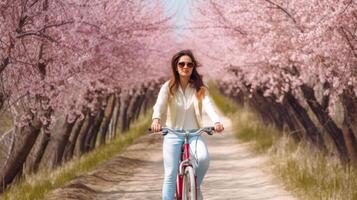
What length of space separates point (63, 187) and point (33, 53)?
7.06 ft

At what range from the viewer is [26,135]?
12688 mm

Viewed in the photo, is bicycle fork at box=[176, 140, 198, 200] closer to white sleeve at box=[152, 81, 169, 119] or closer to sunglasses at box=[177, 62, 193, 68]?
white sleeve at box=[152, 81, 169, 119]

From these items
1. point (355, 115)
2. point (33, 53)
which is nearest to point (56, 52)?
point (33, 53)

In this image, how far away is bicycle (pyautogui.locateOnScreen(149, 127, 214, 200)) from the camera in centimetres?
652

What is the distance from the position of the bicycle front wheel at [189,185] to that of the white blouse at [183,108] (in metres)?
0.46

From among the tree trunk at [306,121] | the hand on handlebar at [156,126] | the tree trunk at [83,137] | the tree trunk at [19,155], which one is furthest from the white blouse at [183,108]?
the tree trunk at [83,137]

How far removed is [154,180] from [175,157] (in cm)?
705

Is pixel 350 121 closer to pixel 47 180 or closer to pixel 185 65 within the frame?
pixel 47 180

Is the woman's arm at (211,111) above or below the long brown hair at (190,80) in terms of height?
below

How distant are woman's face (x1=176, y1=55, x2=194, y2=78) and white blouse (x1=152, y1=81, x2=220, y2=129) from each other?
17 centimetres

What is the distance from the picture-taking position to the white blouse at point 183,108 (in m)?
6.89

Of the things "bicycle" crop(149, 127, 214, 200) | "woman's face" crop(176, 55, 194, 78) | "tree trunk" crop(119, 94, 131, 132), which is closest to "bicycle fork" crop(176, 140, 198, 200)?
"bicycle" crop(149, 127, 214, 200)

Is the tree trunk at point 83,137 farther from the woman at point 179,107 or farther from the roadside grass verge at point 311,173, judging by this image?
the woman at point 179,107

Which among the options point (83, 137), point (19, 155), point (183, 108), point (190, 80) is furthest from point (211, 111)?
point (83, 137)
